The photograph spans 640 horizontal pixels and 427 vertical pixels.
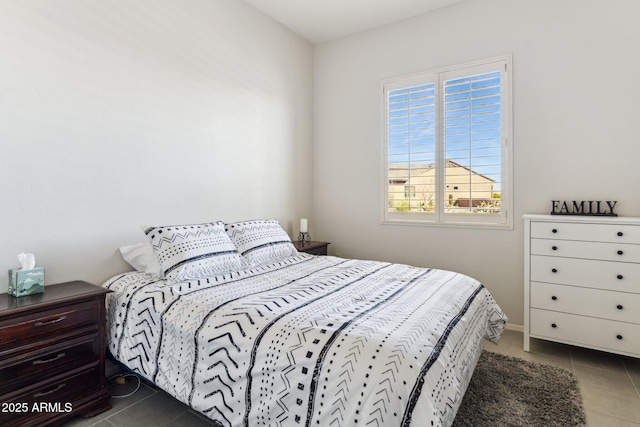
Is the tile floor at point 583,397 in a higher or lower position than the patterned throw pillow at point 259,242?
lower

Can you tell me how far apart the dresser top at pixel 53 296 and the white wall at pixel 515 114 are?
2.60m

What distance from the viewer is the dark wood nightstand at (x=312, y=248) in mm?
3437

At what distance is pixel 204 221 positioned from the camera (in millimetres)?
2945

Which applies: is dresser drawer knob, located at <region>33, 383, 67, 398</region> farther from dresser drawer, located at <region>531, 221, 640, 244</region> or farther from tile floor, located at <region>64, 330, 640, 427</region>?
dresser drawer, located at <region>531, 221, 640, 244</region>

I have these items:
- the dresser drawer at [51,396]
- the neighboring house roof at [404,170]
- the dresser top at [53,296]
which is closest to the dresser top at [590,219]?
the neighboring house roof at [404,170]

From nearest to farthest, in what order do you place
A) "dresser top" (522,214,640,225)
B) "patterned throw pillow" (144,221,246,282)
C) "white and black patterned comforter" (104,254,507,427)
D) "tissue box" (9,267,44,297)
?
"white and black patterned comforter" (104,254,507,427)
"tissue box" (9,267,44,297)
"patterned throw pillow" (144,221,246,282)
"dresser top" (522,214,640,225)

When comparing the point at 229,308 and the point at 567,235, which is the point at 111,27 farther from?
the point at 567,235

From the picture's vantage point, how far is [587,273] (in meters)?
2.44

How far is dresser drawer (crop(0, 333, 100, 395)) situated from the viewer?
5.24ft

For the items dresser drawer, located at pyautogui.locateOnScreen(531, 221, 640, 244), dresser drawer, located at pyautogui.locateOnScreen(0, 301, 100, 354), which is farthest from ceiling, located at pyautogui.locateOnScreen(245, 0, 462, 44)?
dresser drawer, located at pyautogui.locateOnScreen(0, 301, 100, 354)

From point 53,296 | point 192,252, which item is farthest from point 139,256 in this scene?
point 53,296

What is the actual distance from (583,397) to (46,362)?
2942 mm

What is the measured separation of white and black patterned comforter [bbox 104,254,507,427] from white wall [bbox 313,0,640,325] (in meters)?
1.17

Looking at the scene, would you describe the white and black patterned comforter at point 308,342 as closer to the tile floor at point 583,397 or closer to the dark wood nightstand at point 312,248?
the tile floor at point 583,397
